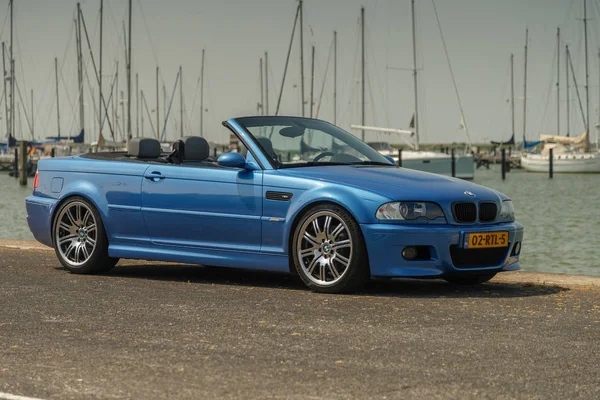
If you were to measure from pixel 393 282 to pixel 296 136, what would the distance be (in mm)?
1516

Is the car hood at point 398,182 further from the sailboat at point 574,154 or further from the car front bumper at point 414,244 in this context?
the sailboat at point 574,154

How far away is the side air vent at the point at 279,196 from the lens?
9.24 metres

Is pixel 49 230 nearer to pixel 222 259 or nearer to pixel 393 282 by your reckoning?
pixel 222 259

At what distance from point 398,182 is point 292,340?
2.69 m

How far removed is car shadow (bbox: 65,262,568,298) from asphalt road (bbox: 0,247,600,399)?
2 cm

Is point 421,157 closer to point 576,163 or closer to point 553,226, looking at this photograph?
point 576,163

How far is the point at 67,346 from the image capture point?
6.52 meters

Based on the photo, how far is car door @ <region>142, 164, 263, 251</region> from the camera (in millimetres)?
9484

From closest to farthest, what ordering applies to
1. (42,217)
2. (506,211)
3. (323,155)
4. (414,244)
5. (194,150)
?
(414,244) < (506,211) < (323,155) < (194,150) < (42,217)

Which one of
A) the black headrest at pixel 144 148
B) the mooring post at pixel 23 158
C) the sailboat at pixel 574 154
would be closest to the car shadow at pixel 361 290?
the black headrest at pixel 144 148

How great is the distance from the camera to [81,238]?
421 inches

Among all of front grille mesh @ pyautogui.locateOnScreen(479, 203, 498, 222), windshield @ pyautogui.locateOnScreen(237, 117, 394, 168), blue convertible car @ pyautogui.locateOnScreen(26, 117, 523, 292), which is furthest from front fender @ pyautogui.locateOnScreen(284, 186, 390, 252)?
front grille mesh @ pyautogui.locateOnScreen(479, 203, 498, 222)

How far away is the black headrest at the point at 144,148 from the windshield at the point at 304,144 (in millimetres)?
1131

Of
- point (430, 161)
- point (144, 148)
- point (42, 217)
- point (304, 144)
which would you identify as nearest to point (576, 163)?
point (430, 161)
